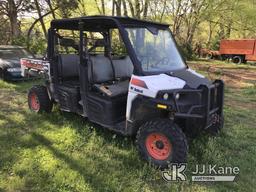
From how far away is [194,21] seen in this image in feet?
79.6

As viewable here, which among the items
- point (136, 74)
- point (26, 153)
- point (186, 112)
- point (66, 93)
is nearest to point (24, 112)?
point (66, 93)

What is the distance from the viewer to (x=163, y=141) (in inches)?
158

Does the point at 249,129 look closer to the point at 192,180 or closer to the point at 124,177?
the point at 192,180

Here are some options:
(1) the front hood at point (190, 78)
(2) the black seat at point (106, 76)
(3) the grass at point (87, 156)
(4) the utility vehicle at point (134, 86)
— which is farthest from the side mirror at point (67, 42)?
(1) the front hood at point (190, 78)

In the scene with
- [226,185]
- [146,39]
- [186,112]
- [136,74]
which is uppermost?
[146,39]

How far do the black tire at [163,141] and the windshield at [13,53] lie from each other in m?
7.78

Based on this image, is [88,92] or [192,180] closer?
[192,180]

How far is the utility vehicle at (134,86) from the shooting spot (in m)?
3.99

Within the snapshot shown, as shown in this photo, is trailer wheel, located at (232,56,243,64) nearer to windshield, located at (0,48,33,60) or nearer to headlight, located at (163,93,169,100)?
windshield, located at (0,48,33,60)

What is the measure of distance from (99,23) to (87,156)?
2.17 m

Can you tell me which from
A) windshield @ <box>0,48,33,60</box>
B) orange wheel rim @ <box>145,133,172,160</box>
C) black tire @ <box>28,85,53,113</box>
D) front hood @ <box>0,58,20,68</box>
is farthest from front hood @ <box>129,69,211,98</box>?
windshield @ <box>0,48,33,60</box>

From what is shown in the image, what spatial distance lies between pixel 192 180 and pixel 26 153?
236 cm

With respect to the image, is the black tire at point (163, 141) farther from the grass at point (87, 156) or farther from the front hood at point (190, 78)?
the front hood at point (190, 78)

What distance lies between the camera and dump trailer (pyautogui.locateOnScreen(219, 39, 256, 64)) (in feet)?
74.8
